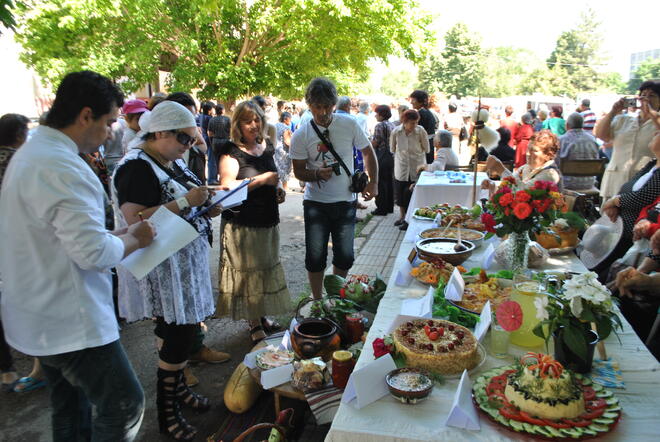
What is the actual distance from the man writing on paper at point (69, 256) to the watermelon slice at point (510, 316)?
136 cm

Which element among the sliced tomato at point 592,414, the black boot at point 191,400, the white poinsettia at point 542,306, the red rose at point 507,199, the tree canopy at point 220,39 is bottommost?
the black boot at point 191,400

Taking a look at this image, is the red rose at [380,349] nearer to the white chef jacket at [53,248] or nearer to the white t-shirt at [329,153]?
the white chef jacket at [53,248]

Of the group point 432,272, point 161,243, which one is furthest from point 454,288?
point 161,243

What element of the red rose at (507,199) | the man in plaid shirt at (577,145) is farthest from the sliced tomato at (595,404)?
the man in plaid shirt at (577,145)

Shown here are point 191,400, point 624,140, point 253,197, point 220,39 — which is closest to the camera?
point 191,400

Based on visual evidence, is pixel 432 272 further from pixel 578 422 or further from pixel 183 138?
pixel 183 138

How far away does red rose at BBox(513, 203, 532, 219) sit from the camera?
221 centimetres

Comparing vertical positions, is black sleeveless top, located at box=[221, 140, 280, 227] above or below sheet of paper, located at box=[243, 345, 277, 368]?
above

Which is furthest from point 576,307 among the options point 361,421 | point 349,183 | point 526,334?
point 349,183

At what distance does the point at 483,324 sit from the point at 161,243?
4.41 feet

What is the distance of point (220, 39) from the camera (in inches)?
526

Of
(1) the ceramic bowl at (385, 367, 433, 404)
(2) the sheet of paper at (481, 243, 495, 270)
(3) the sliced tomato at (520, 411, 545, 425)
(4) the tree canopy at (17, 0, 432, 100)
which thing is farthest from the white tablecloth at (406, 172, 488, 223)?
(4) the tree canopy at (17, 0, 432, 100)

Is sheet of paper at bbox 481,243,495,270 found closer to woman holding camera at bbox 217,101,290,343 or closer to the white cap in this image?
woman holding camera at bbox 217,101,290,343

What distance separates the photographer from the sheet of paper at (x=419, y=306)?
1.95 metres
